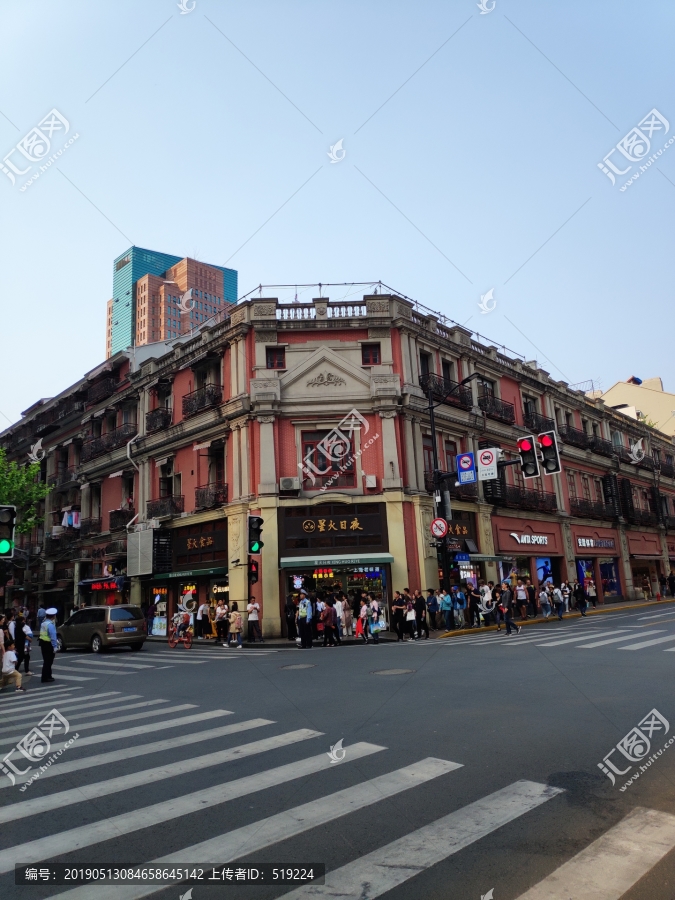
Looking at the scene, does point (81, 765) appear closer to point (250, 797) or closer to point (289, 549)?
point (250, 797)

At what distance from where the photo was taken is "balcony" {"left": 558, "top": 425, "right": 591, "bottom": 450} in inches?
1583

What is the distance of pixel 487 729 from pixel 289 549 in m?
19.4

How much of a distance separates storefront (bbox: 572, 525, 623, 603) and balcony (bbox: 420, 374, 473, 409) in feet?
41.8

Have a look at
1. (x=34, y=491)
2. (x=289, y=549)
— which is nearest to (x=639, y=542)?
(x=289, y=549)

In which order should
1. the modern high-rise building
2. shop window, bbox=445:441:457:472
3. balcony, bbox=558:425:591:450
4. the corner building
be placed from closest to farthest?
the corner building → shop window, bbox=445:441:457:472 → balcony, bbox=558:425:591:450 → the modern high-rise building

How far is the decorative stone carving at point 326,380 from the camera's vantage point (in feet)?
92.4

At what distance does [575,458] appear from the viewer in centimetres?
4091

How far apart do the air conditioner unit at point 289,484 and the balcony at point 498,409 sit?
11.9m

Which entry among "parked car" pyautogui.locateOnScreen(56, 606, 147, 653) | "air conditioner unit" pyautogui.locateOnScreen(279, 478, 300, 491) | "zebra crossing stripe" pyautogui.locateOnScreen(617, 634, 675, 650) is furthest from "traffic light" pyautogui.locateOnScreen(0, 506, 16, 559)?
"air conditioner unit" pyautogui.locateOnScreen(279, 478, 300, 491)

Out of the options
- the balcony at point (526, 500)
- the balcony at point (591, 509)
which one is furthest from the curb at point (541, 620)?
the balcony at point (591, 509)

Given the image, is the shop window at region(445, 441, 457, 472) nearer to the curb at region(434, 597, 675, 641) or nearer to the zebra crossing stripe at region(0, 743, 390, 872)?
the curb at region(434, 597, 675, 641)

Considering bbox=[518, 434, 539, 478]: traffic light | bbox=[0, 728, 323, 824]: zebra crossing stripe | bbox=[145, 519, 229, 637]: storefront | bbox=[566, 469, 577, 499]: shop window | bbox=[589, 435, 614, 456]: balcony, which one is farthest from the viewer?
bbox=[589, 435, 614, 456]: balcony

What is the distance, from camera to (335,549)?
26500 mm

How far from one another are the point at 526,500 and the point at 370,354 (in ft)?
40.3
